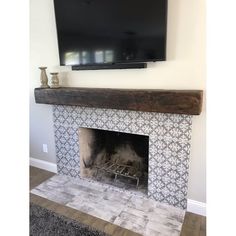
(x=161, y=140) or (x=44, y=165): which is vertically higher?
(x=161, y=140)

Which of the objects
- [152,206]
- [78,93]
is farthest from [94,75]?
[152,206]

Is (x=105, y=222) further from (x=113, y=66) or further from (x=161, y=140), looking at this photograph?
(x=113, y=66)

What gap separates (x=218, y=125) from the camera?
48 centimetres

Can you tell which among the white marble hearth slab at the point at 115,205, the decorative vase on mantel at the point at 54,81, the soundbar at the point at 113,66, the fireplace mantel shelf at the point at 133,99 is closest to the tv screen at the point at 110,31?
the soundbar at the point at 113,66

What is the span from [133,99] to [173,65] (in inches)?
16.8

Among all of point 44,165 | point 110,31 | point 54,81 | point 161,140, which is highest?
point 110,31

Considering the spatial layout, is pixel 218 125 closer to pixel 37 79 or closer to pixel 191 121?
pixel 191 121

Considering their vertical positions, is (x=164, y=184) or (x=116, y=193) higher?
(x=164, y=184)

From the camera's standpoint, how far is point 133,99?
176 cm

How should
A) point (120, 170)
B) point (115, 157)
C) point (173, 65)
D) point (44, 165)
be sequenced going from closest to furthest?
point (173, 65)
point (120, 170)
point (115, 157)
point (44, 165)

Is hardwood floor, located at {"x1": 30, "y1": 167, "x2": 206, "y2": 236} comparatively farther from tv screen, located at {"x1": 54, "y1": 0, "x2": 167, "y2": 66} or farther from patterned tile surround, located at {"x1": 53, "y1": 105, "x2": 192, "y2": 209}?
tv screen, located at {"x1": 54, "y1": 0, "x2": 167, "y2": 66}

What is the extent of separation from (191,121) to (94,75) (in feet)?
3.35

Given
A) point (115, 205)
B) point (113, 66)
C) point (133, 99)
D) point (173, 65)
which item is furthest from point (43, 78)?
point (115, 205)

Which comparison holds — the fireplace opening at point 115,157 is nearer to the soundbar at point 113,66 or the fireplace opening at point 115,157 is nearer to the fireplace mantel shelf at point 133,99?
the fireplace mantel shelf at point 133,99
